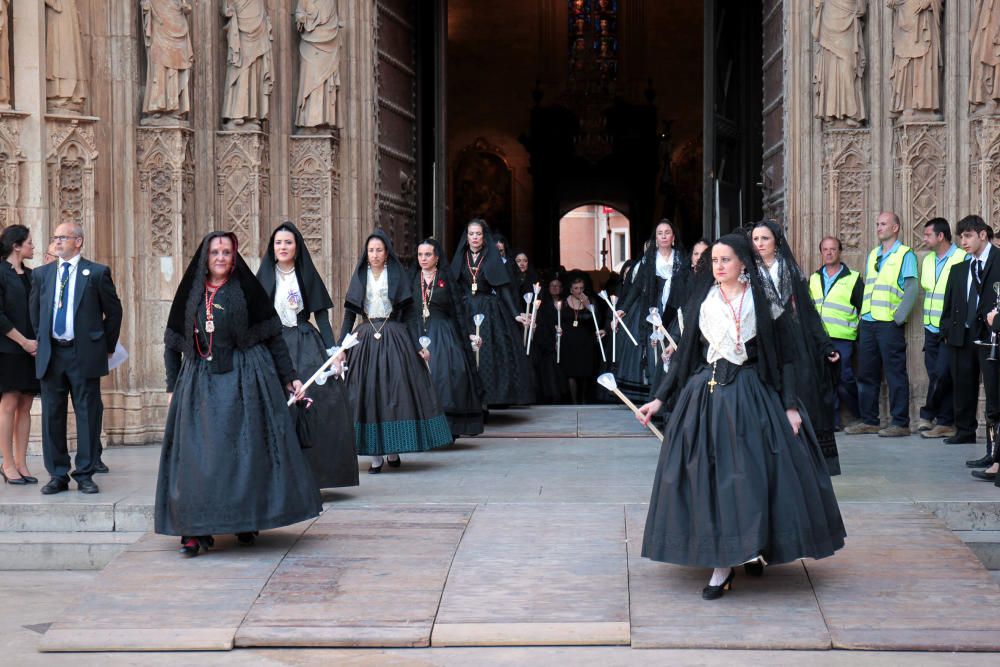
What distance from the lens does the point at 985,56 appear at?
450 inches

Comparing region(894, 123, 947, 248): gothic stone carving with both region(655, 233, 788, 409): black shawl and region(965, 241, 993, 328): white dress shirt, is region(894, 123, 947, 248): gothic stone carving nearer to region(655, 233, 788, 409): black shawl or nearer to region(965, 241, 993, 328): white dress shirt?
region(965, 241, 993, 328): white dress shirt

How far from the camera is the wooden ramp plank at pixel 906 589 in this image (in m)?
5.99

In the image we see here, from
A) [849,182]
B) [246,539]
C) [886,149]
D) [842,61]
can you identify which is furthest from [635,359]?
[246,539]

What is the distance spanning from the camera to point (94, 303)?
356 inches

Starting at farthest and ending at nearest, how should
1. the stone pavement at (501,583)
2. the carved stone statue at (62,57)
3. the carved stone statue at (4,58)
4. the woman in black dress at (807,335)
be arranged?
the carved stone statue at (62,57), the carved stone statue at (4,58), the woman in black dress at (807,335), the stone pavement at (501,583)

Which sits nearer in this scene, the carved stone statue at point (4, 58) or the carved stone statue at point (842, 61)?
the carved stone statue at point (4, 58)

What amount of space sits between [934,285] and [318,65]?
5.95 metres

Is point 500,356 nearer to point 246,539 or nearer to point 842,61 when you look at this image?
point 842,61

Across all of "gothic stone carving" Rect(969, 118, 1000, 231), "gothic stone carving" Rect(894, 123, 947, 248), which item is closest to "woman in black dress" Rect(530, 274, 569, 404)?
"gothic stone carving" Rect(894, 123, 947, 248)

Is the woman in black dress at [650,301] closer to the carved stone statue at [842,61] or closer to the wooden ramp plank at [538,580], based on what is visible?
the carved stone statue at [842,61]

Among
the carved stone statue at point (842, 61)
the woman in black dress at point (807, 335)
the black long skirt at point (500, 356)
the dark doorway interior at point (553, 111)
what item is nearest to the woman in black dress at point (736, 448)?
the woman in black dress at point (807, 335)

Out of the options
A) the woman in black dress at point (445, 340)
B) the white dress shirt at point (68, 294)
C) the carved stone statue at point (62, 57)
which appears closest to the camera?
the white dress shirt at point (68, 294)

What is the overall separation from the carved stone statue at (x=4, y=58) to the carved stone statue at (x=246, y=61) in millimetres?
2062

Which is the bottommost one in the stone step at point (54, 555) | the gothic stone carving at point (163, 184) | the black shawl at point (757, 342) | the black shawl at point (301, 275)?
the stone step at point (54, 555)
